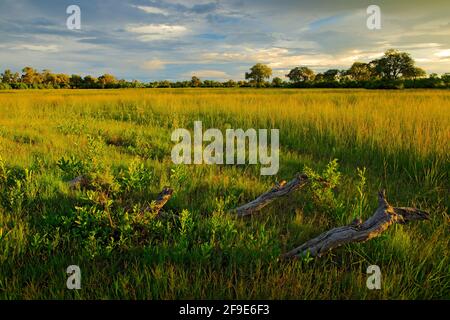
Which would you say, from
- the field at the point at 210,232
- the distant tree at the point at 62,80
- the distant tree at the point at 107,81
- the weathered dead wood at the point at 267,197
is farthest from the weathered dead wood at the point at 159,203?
the distant tree at the point at 62,80

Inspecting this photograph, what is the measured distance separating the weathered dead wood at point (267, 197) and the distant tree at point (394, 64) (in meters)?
89.7

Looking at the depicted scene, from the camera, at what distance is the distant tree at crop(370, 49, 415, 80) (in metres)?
79.3

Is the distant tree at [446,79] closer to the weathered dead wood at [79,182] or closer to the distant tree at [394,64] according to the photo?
the distant tree at [394,64]

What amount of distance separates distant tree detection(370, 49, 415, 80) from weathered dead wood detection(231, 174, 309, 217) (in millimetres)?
89687

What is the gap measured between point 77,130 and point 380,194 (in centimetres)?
800

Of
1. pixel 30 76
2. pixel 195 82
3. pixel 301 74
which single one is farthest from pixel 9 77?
pixel 301 74

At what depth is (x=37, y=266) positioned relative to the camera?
245cm

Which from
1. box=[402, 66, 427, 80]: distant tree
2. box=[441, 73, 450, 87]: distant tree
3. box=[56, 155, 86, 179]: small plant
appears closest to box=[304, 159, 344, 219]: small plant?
box=[56, 155, 86, 179]: small plant

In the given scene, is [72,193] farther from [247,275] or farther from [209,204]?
[247,275]

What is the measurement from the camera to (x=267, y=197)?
11.9 feet

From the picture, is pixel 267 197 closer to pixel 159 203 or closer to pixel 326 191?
pixel 326 191

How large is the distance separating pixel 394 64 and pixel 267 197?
306 feet

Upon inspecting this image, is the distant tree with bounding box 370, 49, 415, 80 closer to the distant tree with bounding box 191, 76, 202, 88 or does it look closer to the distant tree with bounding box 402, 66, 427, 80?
the distant tree with bounding box 402, 66, 427, 80
